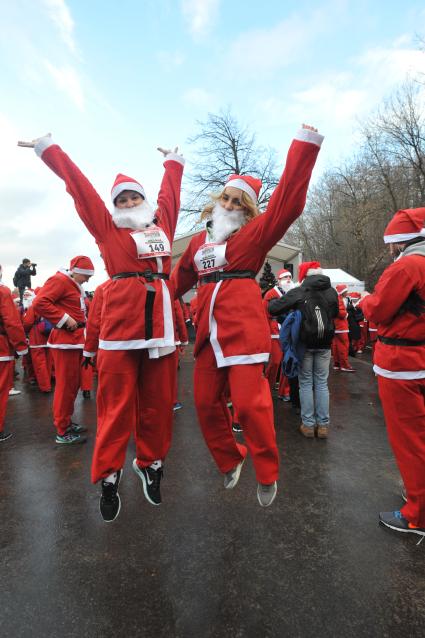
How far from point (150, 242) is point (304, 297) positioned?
2.88 m

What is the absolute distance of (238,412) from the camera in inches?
90.4

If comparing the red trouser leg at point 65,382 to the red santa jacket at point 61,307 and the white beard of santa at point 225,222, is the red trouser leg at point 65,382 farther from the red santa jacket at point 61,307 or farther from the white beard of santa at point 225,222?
the white beard of santa at point 225,222

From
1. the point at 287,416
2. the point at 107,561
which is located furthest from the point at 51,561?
the point at 287,416

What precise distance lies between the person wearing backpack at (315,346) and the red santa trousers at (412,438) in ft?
6.71

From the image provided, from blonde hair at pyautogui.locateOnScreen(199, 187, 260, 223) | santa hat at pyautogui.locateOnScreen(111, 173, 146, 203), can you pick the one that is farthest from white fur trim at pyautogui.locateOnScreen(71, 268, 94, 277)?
blonde hair at pyautogui.locateOnScreen(199, 187, 260, 223)

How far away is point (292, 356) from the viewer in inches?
198

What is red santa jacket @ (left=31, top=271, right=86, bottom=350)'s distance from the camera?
4848 mm

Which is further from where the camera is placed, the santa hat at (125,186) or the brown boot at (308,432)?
the brown boot at (308,432)

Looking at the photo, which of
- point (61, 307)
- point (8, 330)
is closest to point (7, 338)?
point (8, 330)

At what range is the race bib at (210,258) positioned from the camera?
2.54 metres

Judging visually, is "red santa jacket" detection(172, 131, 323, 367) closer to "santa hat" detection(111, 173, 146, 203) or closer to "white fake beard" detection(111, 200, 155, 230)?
"white fake beard" detection(111, 200, 155, 230)

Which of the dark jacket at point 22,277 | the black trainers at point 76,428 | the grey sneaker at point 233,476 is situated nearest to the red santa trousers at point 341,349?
the black trainers at point 76,428

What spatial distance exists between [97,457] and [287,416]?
4.08 metres

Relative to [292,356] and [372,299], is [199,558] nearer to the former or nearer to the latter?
[372,299]
